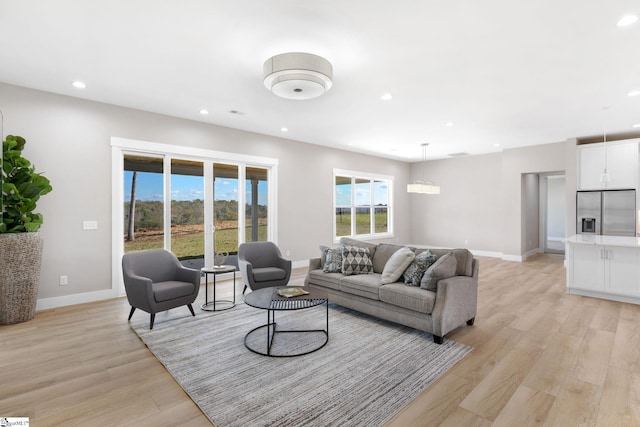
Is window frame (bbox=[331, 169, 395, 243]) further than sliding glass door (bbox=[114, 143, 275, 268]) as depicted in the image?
Yes

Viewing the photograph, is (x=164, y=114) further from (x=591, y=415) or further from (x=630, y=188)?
(x=630, y=188)

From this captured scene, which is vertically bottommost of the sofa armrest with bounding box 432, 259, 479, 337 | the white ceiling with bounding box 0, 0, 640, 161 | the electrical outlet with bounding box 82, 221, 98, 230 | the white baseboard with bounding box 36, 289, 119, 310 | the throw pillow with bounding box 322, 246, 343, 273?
the white baseboard with bounding box 36, 289, 119, 310

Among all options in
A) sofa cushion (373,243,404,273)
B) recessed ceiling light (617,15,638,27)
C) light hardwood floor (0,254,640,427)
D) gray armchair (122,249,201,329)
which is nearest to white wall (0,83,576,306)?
light hardwood floor (0,254,640,427)

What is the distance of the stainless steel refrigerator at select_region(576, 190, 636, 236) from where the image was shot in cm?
623

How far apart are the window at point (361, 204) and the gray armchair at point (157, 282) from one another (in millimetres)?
4542

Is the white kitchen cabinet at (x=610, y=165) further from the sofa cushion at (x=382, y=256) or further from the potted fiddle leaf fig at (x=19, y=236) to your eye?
the potted fiddle leaf fig at (x=19, y=236)

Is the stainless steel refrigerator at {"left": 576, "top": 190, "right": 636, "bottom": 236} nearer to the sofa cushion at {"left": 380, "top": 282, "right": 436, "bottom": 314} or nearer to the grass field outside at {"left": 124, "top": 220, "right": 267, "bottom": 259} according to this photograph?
the sofa cushion at {"left": 380, "top": 282, "right": 436, "bottom": 314}

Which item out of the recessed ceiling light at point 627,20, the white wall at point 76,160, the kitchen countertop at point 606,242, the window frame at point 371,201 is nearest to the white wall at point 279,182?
the white wall at point 76,160

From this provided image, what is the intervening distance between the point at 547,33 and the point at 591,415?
308cm

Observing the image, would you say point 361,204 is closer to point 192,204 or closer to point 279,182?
point 279,182

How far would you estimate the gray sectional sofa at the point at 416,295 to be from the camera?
10.1ft

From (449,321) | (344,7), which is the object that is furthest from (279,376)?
(344,7)

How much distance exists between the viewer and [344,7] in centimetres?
245

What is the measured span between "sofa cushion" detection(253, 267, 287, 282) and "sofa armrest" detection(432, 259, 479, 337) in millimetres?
2294
